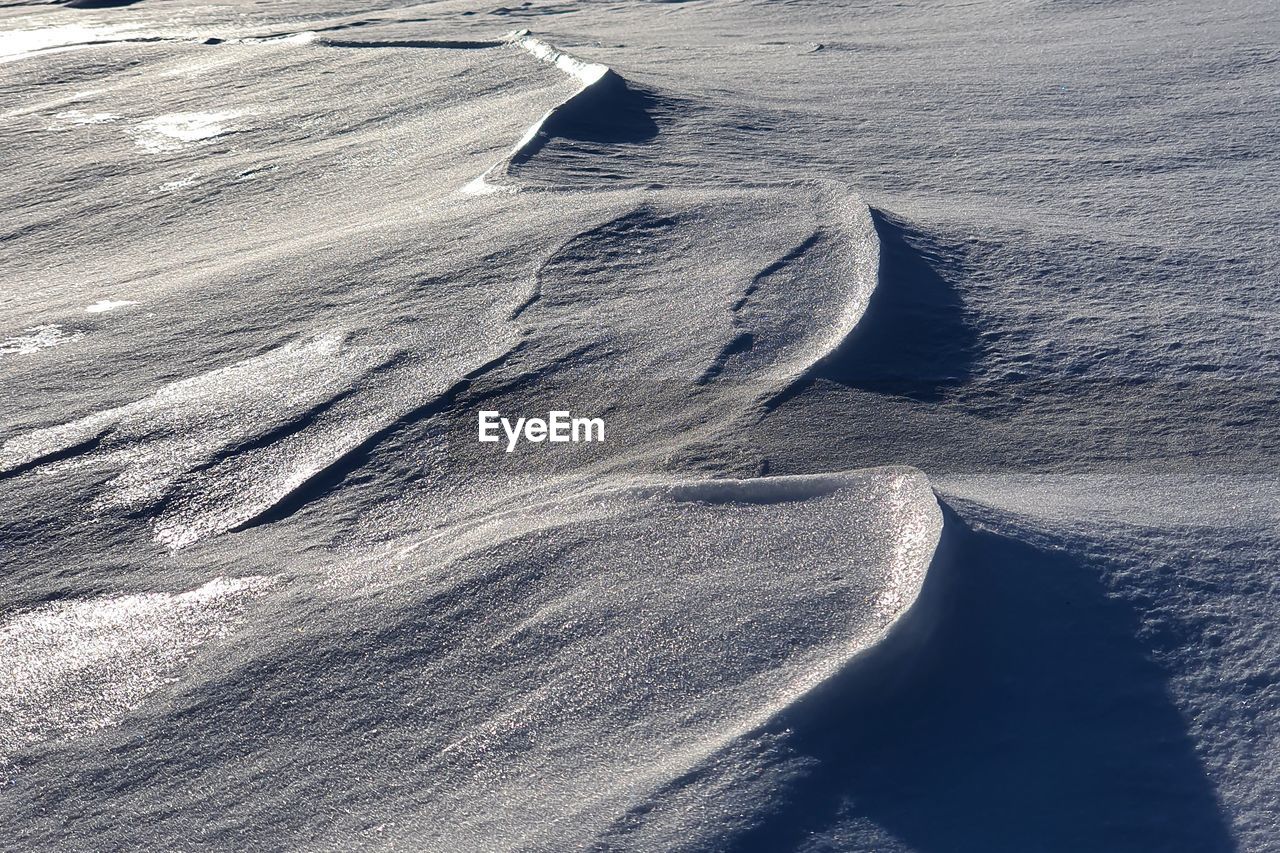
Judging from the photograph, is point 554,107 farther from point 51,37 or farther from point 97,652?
point 51,37

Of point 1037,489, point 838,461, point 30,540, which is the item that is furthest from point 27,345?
point 1037,489

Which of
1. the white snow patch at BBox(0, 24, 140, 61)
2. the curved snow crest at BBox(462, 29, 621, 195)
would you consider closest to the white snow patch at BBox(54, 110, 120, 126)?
the white snow patch at BBox(0, 24, 140, 61)

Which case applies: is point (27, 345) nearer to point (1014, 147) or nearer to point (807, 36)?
point (1014, 147)

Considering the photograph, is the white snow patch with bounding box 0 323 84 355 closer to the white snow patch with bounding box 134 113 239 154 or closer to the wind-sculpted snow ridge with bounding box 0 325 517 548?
the wind-sculpted snow ridge with bounding box 0 325 517 548

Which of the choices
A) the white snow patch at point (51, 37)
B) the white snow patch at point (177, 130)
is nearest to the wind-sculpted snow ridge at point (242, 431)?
the white snow patch at point (177, 130)

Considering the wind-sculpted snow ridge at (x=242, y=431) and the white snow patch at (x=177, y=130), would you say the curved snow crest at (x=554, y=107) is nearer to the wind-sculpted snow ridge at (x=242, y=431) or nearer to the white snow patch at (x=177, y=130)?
the wind-sculpted snow ridge at (x=242, y=431)
